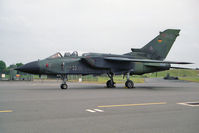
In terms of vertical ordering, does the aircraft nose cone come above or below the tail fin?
below

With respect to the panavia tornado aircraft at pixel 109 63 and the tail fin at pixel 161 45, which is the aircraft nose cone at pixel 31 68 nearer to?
the panavia tornado aircraft at pixel 109 63

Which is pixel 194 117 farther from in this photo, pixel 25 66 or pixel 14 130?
pixel 25 66

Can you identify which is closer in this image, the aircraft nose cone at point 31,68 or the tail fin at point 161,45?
the aircraft nose cone at point 31,68

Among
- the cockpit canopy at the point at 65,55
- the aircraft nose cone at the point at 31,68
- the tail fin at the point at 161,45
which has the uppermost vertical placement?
the tail fin at the point at 161,45

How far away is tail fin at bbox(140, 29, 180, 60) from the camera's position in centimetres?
1936

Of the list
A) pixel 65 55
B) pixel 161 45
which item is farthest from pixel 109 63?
pixel 161 45

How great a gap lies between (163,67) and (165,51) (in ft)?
6.92

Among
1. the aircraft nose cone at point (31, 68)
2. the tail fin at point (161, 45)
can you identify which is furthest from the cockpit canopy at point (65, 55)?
the tail fin at point (161, 45)

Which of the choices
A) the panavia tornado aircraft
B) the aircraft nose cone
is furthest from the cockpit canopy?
the aircraft nose cone

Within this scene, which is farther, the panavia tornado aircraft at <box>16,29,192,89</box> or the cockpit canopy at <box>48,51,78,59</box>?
the cockpit canopy at <box>48,51,78,59</box>

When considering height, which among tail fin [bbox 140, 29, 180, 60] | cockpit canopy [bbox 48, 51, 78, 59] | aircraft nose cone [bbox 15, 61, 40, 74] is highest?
tail fin [bbox 140, 29, 180, 60]

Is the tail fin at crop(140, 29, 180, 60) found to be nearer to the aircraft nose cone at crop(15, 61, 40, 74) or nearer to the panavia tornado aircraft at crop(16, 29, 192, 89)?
the panavia tornado aircraft at crop(16, 29, 192, 89)

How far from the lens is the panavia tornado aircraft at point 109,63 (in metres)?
14.3

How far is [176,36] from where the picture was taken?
19.8m
